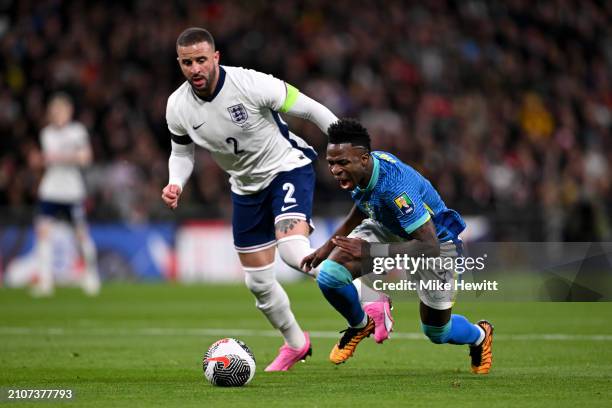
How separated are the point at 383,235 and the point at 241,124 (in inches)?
58.1

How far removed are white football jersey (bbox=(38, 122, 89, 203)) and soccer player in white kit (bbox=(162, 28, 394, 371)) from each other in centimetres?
865

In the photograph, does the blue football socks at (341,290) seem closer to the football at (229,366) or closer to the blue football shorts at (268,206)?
the football at (229,366)

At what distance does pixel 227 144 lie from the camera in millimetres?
8711

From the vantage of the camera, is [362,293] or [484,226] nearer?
[362,293]

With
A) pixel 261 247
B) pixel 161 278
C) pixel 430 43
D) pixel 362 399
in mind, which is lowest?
pixel 161 278

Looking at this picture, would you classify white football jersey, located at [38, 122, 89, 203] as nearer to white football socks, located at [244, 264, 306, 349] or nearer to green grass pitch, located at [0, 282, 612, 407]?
green grass pitch, located at [0, 282, 612, 407]

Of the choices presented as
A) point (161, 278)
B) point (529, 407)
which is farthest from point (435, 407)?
point (161, 278)

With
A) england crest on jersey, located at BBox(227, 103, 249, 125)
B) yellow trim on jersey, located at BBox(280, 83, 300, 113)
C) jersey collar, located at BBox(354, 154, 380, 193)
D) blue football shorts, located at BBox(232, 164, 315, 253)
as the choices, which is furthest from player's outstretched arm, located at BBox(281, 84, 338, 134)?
jersey collar, located at BBox(354, 154, 380, 193)

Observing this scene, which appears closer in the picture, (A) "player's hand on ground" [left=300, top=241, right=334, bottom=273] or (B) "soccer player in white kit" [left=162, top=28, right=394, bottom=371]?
(A) "player's hand on ground" [left=300, top=241, right=334, bottom=273]

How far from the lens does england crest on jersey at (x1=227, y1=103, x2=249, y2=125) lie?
8.62 metres

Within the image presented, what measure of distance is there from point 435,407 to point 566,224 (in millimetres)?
16439

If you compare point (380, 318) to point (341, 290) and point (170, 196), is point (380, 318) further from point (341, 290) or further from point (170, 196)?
point (170, 196)

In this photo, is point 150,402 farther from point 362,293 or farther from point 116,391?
point 362,293

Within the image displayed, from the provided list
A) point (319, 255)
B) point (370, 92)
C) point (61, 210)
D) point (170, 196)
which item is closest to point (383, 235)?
point (319, 255)
